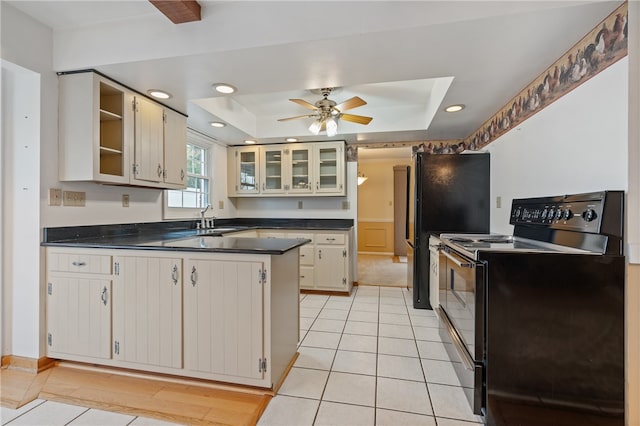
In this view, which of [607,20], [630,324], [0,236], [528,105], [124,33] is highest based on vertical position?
[124,33]

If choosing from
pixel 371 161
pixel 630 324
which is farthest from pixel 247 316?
pixel 371 161

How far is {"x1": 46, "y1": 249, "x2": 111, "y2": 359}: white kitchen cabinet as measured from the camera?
1.90 metres

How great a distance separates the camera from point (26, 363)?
1.96 meters

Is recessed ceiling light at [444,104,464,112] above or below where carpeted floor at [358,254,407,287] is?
above

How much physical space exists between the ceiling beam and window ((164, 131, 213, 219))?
1838 mm

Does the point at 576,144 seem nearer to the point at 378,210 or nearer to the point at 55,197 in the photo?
the point at 55,197

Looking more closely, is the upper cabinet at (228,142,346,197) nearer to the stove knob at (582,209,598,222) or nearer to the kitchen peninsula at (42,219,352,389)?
the kitchen peninsula at (42,219,352,389)

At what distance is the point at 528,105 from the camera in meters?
2.19

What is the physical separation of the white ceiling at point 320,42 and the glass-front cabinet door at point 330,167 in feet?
5.85

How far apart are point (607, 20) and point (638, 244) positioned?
1.10 meters

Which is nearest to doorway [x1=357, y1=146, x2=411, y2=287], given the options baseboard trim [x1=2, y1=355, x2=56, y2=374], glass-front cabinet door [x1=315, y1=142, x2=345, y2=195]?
glass-front cabinet door [x1=315, y1=142, x2=345, y2=195]

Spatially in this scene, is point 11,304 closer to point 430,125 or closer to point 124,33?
point 124,33

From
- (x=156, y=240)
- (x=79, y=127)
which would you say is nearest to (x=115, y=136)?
(x=79, y=127)

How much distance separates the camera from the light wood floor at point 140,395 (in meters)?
1.55
